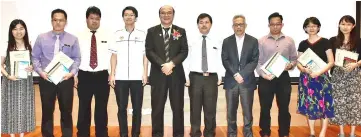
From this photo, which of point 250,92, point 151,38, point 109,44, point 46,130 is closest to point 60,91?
point 46,130

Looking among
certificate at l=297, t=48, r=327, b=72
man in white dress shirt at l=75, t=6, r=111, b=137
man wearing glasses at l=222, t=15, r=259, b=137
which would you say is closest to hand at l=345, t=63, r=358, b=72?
certificate at l=297, t=48, r=327, b=72

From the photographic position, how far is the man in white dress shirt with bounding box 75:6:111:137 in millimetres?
4117

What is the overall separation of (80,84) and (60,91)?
9.4 inches

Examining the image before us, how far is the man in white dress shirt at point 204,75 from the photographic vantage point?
412 cm

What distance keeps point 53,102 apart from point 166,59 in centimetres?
142

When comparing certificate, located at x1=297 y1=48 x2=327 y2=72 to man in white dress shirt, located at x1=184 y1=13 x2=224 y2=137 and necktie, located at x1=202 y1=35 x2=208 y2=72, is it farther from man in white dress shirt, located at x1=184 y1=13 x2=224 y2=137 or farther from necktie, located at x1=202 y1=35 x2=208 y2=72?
necktie, located at x1=202 y1=35 x2=208 y2=72

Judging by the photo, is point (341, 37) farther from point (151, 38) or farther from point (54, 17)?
point (54, 17)

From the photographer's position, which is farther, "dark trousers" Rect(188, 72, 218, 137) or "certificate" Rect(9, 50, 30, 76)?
"dark trousers" Rect(188, 72, 218, 137)

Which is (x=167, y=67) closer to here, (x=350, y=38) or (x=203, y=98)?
(x=203, y=98)

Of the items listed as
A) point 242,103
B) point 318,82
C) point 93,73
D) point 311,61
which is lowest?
point 242,103

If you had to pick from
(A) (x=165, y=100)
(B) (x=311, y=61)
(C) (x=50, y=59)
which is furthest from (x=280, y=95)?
(C) (x=50, y=59)

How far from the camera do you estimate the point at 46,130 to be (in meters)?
4.17

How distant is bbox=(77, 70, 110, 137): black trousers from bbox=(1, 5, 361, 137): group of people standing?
0.04 feet

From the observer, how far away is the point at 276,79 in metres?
4.18
